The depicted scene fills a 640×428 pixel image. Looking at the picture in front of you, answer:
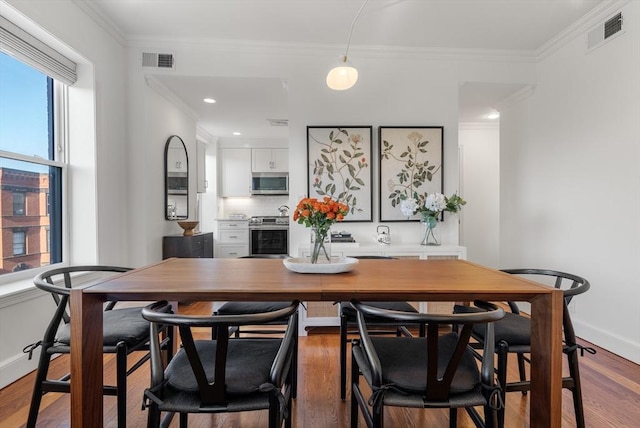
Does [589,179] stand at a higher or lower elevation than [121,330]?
higher

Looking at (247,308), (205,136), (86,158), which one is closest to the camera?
(247,308)

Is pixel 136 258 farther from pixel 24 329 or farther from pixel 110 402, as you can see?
pixel 110 402

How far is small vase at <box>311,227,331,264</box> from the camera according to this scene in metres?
1.62

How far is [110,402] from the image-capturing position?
1.83m

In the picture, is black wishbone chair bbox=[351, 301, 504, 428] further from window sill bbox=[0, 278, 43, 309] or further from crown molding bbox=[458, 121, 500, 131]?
crown molding bbox=[458, 121, 500, 131]

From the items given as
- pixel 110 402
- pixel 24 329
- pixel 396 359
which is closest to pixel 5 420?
pixel 110 402

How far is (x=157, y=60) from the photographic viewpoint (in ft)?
10.0

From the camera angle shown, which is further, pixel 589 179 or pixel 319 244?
pixel 589 179

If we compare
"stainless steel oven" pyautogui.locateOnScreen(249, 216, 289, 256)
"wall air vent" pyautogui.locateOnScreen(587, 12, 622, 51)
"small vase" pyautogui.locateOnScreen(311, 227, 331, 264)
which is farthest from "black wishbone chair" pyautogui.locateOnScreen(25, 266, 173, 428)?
"stainless steel oven" pyautogui.locateOnScreen(249, 216, 289, 256)

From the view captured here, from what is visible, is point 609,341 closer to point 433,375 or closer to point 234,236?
point 433,375

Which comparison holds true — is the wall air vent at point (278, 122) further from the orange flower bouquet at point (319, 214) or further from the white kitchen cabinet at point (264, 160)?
the orange flower bouquet at point (319, 214)

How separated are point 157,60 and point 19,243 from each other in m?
1.92

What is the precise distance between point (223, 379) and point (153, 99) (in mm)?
A: 3180

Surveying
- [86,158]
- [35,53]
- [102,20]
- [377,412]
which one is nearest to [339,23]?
[102,20]
